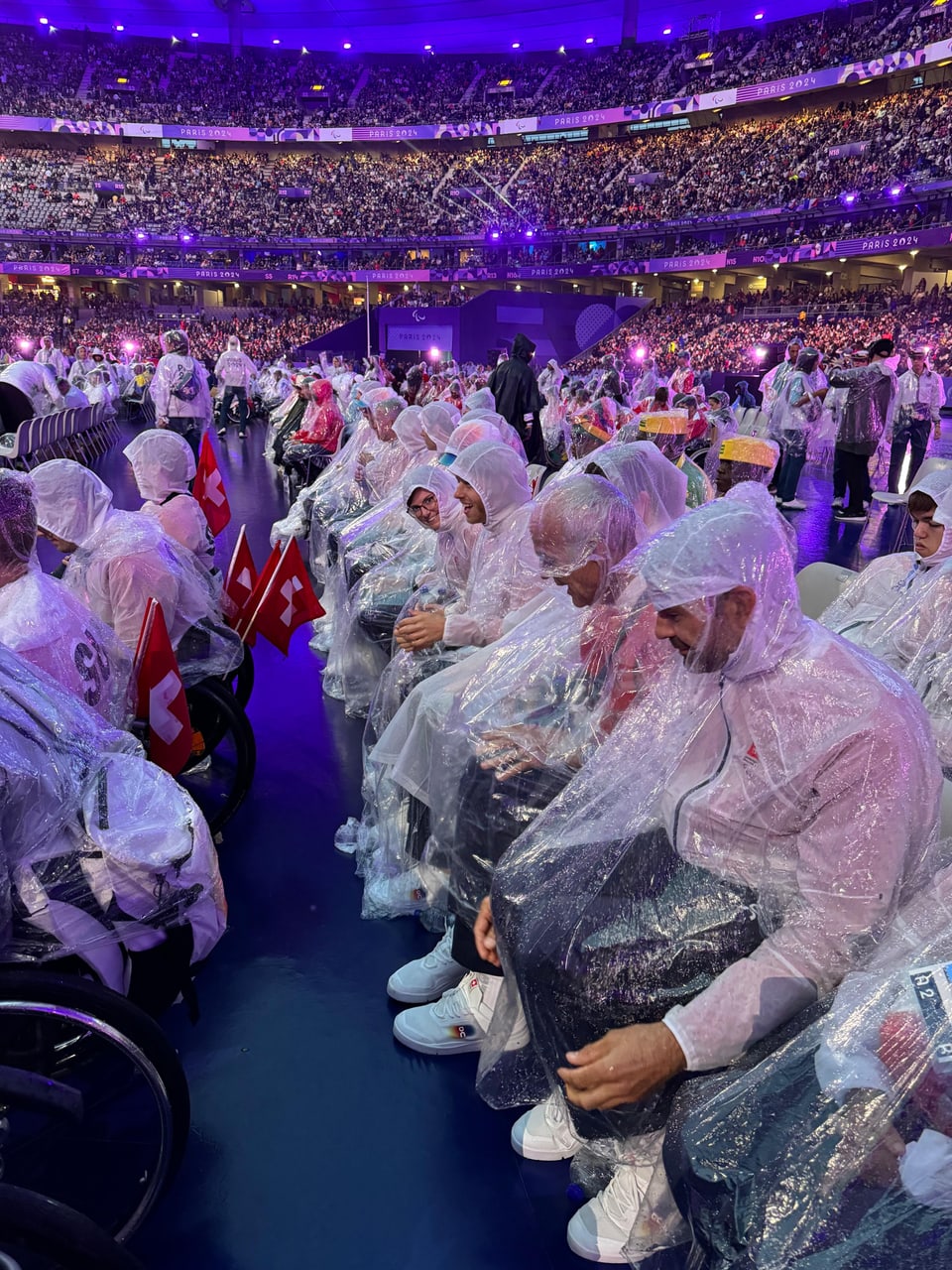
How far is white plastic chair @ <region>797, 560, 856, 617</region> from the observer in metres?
2.84

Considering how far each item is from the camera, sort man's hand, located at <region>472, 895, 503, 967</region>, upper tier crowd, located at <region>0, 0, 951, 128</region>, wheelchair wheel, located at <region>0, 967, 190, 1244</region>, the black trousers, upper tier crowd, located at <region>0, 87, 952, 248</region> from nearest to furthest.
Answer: wheelchair wheel, located at <region>0, 967, 190, 1244</region>, man's hand, located at <region>472, 895, 503, 967</region>, the black trousers, upper tier crowd, located at <region>0, 87, 952, 248</region>, upper tier crowd, located at <region>0, 0, 951, 128</region>

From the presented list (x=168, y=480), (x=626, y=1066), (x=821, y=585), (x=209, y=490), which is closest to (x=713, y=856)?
(x=626, y=1066)

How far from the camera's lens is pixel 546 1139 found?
170 cm

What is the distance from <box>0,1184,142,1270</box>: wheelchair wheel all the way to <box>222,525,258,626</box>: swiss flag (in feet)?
8.69

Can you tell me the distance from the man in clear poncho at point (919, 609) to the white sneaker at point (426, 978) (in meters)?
1.33

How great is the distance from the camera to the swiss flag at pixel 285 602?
349 centimetres

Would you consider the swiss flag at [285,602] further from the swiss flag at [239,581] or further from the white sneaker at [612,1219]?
the white sneaker at [612,1219]

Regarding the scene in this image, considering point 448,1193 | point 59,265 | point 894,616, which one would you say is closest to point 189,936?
point 448,1193

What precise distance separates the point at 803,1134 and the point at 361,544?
3.62 m

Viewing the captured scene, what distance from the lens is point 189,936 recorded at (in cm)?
166

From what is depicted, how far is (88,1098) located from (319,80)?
40.1 metres

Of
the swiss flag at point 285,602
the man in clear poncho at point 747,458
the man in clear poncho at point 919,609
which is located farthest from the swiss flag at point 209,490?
the man in clear poncho at point 919,609

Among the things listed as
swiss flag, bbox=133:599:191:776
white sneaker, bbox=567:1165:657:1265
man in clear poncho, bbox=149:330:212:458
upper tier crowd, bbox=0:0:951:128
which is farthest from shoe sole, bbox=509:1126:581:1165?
upper tier crowd, bbox=0:0:951:128

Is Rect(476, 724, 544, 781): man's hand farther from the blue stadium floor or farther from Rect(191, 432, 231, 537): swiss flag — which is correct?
Rect(191, 432, 231, 537): swiss flag
